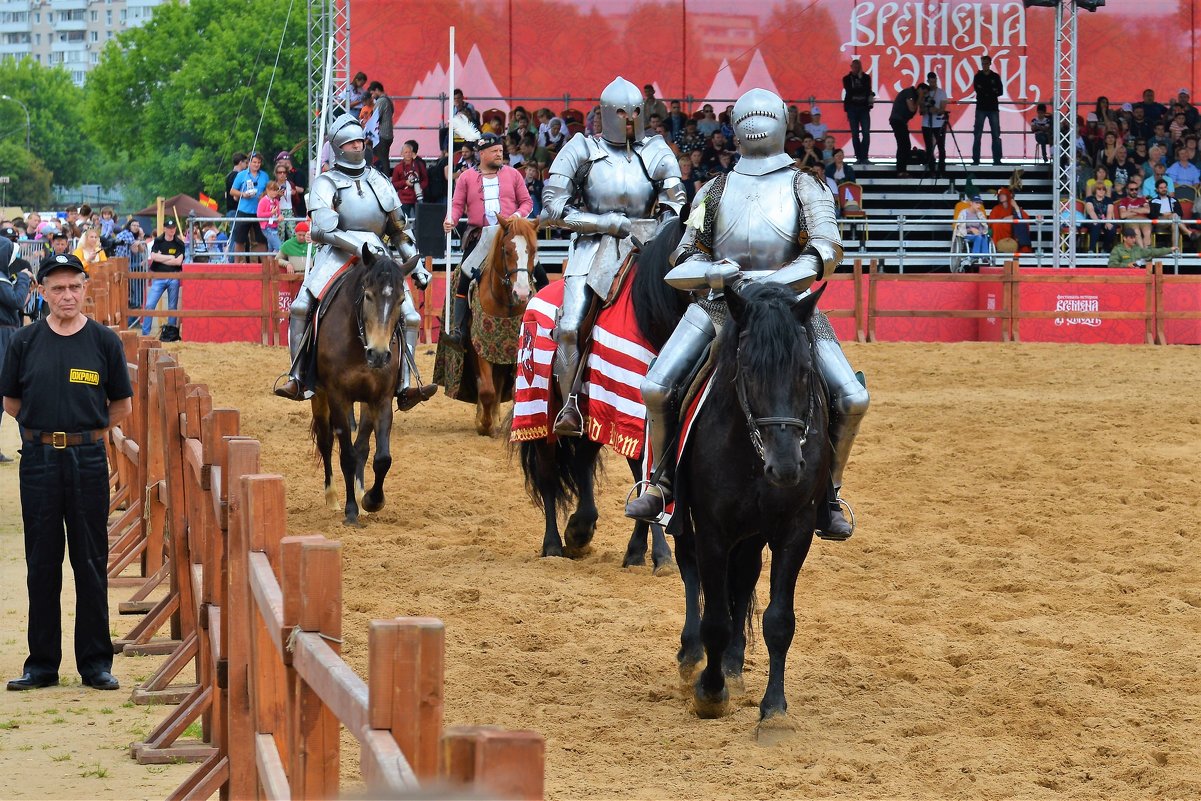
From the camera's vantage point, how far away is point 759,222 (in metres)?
6.78

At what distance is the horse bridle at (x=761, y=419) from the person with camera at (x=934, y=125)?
22.5 metres

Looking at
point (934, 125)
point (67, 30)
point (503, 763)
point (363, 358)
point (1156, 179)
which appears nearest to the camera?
point (503, 763)

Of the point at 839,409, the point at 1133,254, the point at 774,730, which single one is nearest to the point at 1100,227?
the point at 1133,254

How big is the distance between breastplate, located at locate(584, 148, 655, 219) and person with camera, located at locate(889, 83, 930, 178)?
61.9ft

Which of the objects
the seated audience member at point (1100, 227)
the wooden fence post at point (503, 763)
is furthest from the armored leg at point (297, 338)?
the seated audience member at point (1100, 227)

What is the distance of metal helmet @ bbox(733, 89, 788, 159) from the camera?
22.7ft

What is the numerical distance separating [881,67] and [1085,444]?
18271mm

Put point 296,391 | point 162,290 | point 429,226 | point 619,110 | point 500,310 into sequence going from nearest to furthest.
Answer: point 619,110 → point 296,391 → point 500,310 → point 429,226 → point 162,290

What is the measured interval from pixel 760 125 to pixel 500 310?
264 inches

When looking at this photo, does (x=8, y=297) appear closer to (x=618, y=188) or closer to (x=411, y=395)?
(x=411, y=395)

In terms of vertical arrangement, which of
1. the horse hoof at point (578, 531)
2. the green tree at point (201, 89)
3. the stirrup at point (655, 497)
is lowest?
the horse hoof at point (578, 531)

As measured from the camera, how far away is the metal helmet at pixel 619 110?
938 cm

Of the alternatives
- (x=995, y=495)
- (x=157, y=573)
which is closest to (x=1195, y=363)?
(x=995, y=495)

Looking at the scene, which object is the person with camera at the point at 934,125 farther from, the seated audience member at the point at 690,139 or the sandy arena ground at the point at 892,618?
the sandy arena ground at the point at 892,618
